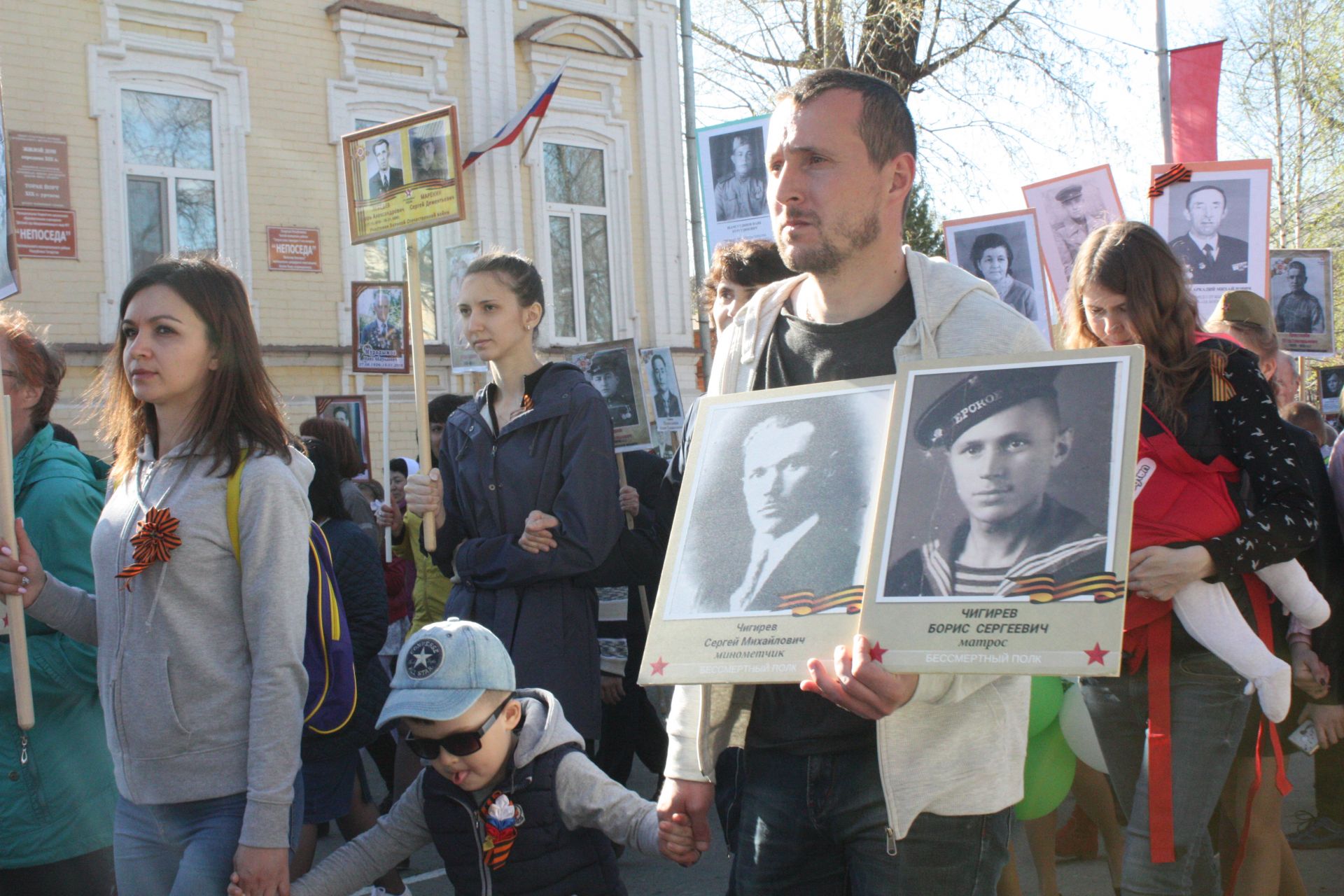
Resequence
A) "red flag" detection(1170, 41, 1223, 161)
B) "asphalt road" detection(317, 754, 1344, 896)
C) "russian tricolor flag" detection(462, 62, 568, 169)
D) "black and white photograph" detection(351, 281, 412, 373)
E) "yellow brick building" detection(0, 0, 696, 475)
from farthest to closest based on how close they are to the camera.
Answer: "russian tricolor flag" detection(462, 62, 568, 169), "yellow brick building" detection(0, 0, 696, 475), "black and white photograph" detection(351, 281, 412, 373), "red flag" detection(1170, 41, 1223, 161), "asphalt road" detection(317, 754, 1344, 896)

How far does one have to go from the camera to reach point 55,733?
10.7 feet

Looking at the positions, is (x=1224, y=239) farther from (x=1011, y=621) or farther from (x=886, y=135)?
(x=1011, y=621)

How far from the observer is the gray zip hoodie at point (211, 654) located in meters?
2.84

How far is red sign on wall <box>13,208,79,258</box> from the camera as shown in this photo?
1305 cm

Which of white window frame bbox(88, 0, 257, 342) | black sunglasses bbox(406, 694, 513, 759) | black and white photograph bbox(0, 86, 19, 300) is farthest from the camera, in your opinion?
white window frame bbox(88, 0, 257, 342)

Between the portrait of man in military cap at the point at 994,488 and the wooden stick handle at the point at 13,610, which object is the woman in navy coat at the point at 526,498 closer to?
the wooden stick handle at the point at 13,610

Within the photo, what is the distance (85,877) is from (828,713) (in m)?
2.05

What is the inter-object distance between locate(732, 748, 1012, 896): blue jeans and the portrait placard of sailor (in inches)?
20.9

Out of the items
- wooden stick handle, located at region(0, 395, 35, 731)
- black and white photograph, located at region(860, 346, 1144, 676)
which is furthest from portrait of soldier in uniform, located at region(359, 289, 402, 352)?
black and white photograph, located at region(860, 346, 1144, 676)

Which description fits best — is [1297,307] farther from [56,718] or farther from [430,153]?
[56,718]

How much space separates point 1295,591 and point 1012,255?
446cm

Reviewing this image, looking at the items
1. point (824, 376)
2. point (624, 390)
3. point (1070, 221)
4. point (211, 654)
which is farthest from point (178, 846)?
point (1070, 221)

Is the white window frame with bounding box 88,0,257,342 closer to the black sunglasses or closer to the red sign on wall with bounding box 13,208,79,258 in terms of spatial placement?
the red sign on wall with bounding box 13,208,79,258

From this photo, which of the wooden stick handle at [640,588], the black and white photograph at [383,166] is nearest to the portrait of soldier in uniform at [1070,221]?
the wooden stick handle at [640,588]
